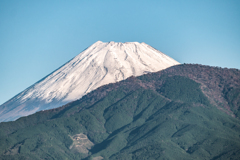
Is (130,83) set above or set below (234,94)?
above

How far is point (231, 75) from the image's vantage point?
15125 cm

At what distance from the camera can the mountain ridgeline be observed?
361 feet

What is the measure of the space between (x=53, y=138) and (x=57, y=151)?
7948mm

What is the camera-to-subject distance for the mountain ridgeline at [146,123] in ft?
361

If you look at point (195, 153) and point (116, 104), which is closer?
point (195, 153)

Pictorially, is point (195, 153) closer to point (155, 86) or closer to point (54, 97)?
point (155, 86)

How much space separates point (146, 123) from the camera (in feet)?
409

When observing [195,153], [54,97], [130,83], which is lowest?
[195,153]

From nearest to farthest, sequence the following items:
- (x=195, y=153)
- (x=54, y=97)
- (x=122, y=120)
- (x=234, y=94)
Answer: (x=195, y=153)
(x=122, y=120)
(x=234, y=94)
(x=54, y=97)

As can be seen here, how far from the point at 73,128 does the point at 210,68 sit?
5361 centimetres

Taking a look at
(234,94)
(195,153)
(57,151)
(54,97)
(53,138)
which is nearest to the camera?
(195,153)

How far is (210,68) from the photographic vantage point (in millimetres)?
156875

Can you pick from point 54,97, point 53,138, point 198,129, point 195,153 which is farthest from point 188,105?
point 54,97

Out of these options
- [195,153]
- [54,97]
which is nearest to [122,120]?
[195,153]
